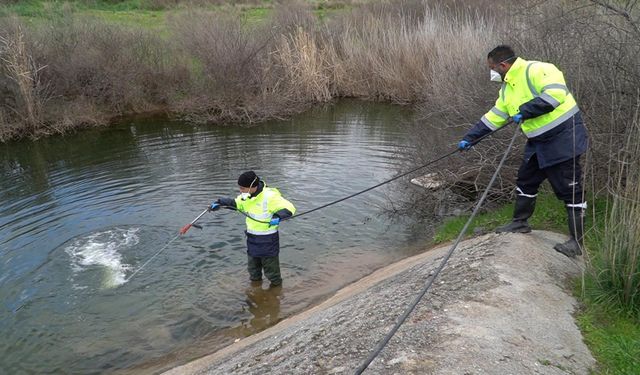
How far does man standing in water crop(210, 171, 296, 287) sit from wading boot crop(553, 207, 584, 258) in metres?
3.64

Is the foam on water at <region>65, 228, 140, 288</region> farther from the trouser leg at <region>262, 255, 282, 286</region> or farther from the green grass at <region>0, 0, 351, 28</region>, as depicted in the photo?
the green grass at <region>0, 0, 351, 28</region>

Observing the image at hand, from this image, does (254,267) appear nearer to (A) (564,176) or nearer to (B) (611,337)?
(A) (564,176)

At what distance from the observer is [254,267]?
28.2 feet

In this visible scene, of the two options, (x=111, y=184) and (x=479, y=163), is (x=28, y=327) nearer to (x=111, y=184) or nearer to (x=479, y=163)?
(x=111, y=184)

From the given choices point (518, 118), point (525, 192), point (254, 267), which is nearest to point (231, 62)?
point (254, 267)

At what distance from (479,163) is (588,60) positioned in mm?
2707

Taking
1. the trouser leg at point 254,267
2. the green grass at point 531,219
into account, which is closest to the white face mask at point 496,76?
the green grass at point 531,219

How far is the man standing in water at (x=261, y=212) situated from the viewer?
7609 mm

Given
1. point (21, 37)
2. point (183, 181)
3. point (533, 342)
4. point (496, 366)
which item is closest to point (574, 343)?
point (533, 342)

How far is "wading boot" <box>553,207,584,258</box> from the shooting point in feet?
20.5

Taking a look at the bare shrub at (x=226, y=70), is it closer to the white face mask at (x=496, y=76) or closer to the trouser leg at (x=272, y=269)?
the trouser leg at (x=272, y=269)

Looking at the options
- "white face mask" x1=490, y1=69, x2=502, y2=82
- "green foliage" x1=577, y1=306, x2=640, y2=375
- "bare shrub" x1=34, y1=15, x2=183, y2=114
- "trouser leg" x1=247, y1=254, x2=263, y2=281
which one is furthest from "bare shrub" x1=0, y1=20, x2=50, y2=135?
"green foliage" x1=577, y1=306, x2=640, y2=375

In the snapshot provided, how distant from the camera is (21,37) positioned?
1788 cm

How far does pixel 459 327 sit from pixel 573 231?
2.53 meters
